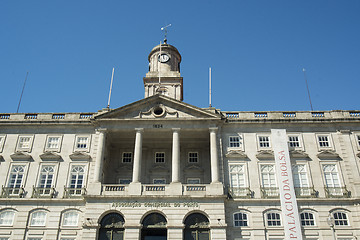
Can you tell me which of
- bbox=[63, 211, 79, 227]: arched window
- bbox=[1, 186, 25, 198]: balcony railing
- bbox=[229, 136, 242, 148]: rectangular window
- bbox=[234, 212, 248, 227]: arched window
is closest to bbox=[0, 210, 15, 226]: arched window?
bbox=[1, 186, 25, 198]: balcony railing

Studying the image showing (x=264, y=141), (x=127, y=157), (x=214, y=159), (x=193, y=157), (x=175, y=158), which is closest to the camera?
(x=214, y=159)

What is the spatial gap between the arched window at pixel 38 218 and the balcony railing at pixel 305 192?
999 inches

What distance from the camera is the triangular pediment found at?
3731cm

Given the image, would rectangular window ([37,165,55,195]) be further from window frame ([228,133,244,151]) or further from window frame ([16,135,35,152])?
window frame ([228,133,244,151])

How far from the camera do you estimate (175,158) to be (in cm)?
3531

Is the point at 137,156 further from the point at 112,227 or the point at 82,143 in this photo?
the point at 112,227

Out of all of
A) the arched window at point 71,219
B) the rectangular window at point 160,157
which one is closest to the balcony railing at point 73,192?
the arched window at point 71,219

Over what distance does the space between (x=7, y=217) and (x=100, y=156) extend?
10.8 m

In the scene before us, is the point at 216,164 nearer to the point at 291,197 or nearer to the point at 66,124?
the point at 291,197

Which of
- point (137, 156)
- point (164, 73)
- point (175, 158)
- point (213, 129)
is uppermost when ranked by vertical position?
point (164, 73)

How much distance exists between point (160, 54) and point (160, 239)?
1053 inches

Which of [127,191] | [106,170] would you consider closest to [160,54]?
[106,170]

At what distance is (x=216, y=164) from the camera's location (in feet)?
115

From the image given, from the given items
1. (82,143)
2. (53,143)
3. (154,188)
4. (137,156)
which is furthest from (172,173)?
(53,143)
